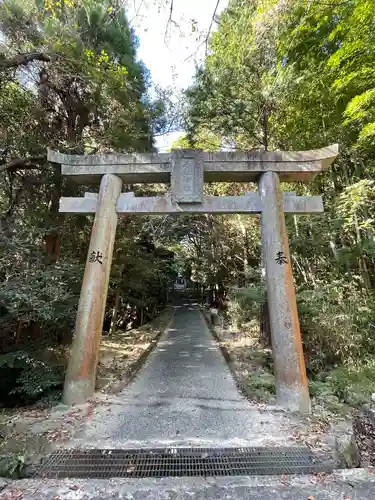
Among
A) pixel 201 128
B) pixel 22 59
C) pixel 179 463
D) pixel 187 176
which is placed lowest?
pixel 179 463

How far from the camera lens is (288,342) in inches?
162

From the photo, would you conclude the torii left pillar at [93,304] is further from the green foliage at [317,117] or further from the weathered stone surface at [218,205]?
the green foliage at [317,117]

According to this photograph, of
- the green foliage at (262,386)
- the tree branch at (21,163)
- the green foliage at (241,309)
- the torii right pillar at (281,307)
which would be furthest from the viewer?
the green foliage at (241,309)

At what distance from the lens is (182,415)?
12.4 feet

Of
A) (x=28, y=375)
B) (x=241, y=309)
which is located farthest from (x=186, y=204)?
(x=241, y=309)

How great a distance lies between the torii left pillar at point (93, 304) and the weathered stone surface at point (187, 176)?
3.39 feet

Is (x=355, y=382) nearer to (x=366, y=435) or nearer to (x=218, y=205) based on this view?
(x=366, y=435)

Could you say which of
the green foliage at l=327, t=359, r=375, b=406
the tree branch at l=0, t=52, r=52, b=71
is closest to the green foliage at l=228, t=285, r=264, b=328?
the green foliage at l=327, t=359, r=375, b=406

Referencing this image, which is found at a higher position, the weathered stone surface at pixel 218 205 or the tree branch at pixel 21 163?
the tree branch at pixel 21 163

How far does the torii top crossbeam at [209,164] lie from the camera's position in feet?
15.5

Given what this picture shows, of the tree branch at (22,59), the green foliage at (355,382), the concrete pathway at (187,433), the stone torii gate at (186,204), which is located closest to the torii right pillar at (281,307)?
the stone torii gate at (186,204)

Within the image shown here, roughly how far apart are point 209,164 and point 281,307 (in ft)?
8.58

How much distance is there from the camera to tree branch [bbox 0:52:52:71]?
508cm

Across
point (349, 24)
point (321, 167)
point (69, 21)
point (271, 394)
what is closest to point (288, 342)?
point (271, 394)
